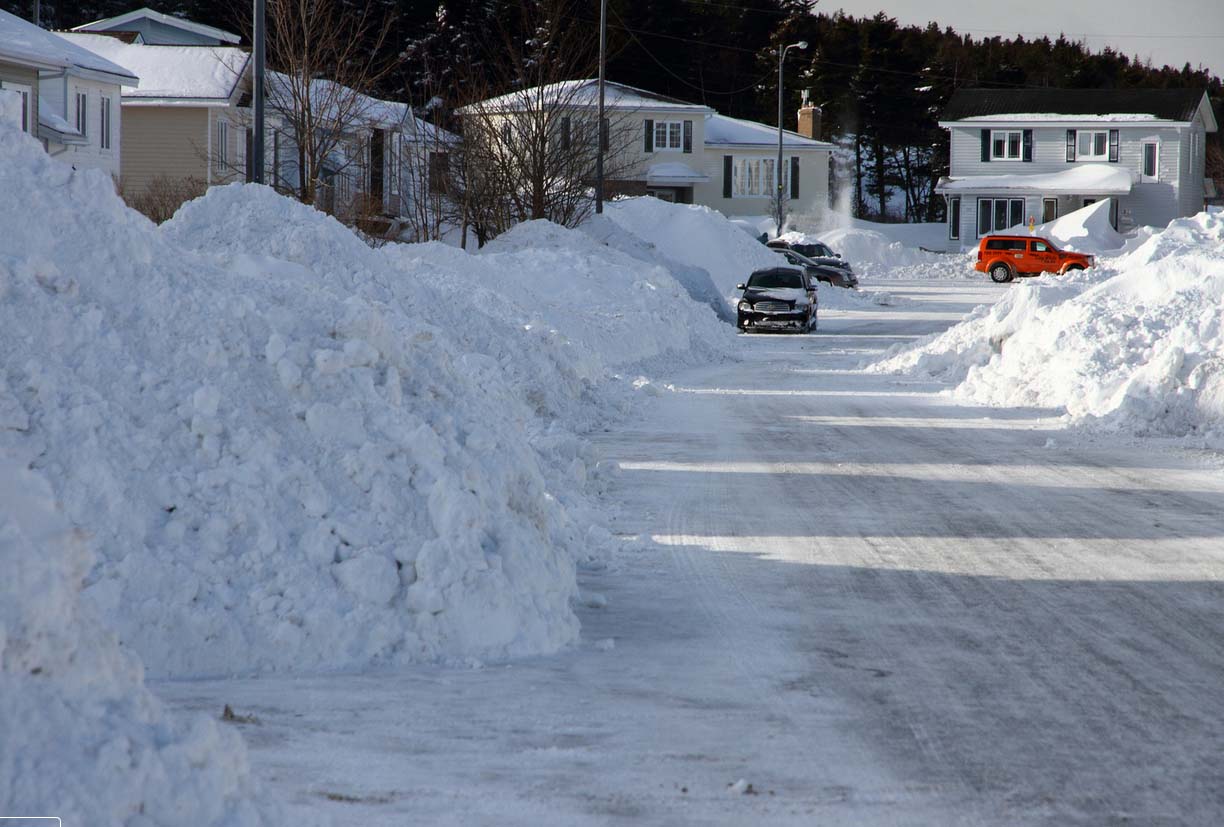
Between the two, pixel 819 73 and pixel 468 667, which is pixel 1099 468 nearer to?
pixel 468 667

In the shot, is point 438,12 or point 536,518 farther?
point 438,12

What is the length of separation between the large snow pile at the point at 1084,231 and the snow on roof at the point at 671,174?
1609 cm

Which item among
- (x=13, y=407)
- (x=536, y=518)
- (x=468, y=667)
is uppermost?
(x=13, y=407)

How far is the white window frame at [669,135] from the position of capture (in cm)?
6906

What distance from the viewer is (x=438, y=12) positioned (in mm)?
65938

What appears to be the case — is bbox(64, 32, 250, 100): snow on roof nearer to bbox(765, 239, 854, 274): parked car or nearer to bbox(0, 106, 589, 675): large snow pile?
bbox(765, 239, 854, 274): parked car

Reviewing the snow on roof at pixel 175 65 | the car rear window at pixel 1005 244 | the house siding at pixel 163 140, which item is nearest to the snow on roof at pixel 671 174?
the car rear window at pixel 1005 244

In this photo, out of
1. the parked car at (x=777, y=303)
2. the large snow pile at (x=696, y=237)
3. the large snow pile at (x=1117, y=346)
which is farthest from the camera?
the large snow pile at (x=696, y=237)

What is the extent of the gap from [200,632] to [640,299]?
70.8ft

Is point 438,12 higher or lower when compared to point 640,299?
higher

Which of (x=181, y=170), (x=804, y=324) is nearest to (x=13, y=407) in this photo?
(x=804, y=324)

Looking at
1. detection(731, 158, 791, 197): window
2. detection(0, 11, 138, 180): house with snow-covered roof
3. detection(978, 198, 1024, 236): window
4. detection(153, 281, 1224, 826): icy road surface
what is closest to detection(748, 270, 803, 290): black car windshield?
detection(0, 11, 138, 180): house with snow-covered roof

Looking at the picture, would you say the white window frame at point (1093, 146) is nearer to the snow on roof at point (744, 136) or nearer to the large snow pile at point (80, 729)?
the snow on roof at point (744, 136)

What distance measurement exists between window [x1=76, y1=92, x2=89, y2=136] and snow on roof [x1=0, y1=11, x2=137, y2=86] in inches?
39.2
